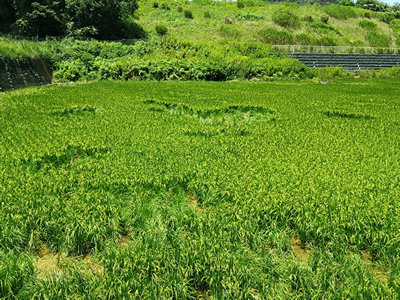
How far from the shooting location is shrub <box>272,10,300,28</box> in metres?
44.1

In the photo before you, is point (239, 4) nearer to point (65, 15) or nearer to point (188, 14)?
point (188, 14)

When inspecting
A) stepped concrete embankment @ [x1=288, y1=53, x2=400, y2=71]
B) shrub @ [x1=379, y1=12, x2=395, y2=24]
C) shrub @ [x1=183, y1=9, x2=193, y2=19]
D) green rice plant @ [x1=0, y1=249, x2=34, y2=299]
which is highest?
shrub @ [x1=379, y1=12, x2=395, y2=24]

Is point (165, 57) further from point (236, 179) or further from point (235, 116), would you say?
point (236, 179)

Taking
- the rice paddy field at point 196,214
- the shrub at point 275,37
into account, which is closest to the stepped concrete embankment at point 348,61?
the shrub at point 275,37

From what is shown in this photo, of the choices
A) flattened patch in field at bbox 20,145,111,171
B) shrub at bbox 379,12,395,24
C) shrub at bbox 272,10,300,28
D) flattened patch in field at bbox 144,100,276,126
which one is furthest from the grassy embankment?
flattened patch in field at bbox 20,145,111,171

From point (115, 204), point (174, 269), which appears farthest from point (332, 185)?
point (115, 204)

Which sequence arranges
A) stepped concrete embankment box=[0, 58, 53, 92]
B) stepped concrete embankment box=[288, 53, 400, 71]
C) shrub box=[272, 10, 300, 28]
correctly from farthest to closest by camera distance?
shrub box=[272, 10, 300, 28] → stepped concrete embankment box=[288, 53, 400, 71] → stepped concrete embankment box=[0, 58, 53, 92]

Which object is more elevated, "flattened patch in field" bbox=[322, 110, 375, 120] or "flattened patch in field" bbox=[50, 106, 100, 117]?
"flattened patch in field" bbox=[322, 110, 375, 120]

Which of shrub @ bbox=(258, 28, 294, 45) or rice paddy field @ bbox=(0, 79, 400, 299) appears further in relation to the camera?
shrub @ bbox=(258, 28, 294, 45)

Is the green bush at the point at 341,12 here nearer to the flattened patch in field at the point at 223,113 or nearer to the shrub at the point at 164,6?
the shrub at the point at 164,6

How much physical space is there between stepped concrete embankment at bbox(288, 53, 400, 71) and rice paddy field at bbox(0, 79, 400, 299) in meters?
24.5

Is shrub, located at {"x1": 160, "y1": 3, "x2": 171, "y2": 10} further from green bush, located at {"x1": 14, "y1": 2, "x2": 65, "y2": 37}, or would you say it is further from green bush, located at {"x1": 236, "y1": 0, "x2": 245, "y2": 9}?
green bush, located at {"x1": 14, "y1": 2, "x2": 65, "y2": 37}

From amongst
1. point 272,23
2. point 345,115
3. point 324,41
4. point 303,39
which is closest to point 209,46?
point 303,39

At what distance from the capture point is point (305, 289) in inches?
106
